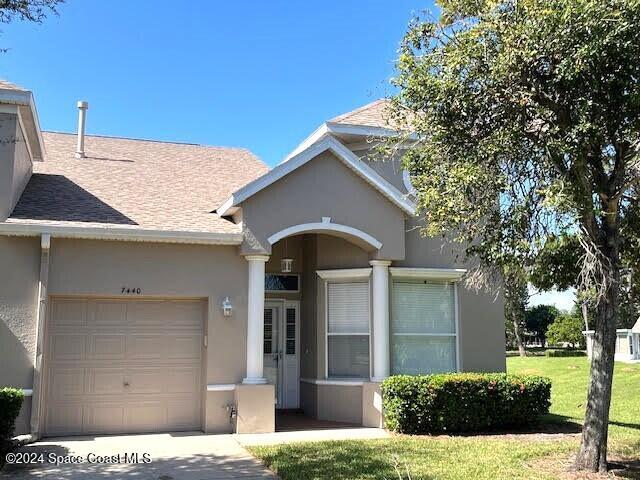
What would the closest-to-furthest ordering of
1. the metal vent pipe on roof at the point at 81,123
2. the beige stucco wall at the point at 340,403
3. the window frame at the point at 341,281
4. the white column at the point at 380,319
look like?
the white column at the point at 380,319 → the beige stucco wall at the point at 340,403 → the window frame at the point at 341,281 → the metal vent pipe on roof at the point at 81,123

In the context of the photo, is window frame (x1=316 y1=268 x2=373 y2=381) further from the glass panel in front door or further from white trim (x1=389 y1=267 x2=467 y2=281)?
the glass panel in front door

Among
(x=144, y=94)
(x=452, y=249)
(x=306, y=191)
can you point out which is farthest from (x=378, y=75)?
(x=144, y=94)

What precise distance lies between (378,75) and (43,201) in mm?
6852

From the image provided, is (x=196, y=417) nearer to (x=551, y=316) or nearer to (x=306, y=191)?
(x=306, y=191)

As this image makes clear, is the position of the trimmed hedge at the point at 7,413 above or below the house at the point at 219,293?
below

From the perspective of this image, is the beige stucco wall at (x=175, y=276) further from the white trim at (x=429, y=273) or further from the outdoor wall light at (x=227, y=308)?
the white trim at (x=429, y=273)

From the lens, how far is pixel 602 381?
872 centimetres

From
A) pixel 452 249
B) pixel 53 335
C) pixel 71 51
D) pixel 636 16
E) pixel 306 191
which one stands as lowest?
pixel 53 335

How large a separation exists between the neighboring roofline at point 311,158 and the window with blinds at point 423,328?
1811 mm

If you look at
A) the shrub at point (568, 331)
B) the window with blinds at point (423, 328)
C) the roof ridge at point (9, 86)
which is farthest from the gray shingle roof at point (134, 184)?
the shrub at point (568, 331)

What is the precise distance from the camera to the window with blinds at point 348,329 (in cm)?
1287

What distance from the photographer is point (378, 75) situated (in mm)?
9930

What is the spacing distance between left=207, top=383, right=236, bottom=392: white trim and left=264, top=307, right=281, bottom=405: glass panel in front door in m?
2.66

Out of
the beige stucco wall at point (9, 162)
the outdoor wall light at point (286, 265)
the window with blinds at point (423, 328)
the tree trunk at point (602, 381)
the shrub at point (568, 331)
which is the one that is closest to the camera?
the tree trunk at point (602, 381)
